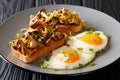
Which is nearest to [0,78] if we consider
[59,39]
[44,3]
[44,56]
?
[44,56]

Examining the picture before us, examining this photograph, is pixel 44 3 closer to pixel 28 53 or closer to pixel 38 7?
pixel 38 7

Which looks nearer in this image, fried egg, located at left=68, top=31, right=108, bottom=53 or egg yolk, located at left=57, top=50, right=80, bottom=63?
egg yolk, located at left=57, top=50, right=80, bottom=63

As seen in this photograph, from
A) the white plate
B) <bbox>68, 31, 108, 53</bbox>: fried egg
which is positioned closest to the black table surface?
the white plate

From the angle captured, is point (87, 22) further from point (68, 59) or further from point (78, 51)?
point (68, 59)

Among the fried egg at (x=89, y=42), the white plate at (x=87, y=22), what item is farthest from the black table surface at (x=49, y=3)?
the fried egg at (x=89, y=42)

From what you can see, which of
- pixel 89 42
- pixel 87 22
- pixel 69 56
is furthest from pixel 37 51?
pixel 87 22

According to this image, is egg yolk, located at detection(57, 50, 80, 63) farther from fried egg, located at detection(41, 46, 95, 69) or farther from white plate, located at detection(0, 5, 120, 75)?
white plate, located at detection(0, 5, 120, 75)
